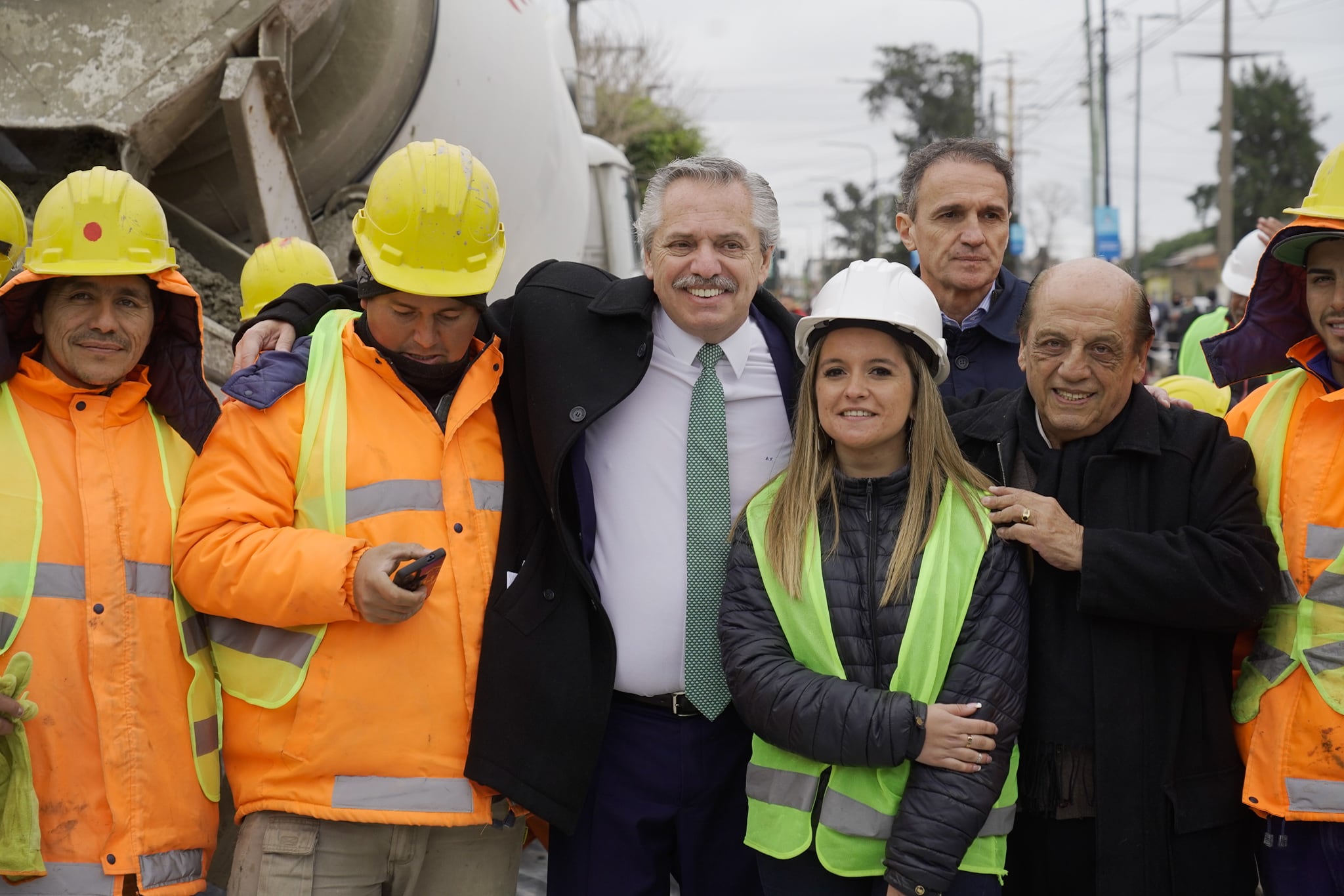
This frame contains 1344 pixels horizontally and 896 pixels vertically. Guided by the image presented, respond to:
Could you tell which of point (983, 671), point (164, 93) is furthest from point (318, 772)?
point (164, 93)

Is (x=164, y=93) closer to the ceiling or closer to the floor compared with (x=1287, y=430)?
closer to the ceiling

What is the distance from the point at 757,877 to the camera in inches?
116

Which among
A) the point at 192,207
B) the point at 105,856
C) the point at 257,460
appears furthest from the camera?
the point at 192,207

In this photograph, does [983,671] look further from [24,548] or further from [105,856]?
[24,548]

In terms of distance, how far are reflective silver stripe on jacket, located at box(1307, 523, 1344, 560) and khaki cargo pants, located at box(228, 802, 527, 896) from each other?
1862 mm

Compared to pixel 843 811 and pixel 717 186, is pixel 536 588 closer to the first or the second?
pixel 843 811

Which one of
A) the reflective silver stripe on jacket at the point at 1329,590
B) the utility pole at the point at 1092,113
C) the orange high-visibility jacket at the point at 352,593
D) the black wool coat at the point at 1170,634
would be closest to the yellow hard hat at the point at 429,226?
the orange high-visibility jacket at the point at 352,593

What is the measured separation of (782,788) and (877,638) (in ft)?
1.29

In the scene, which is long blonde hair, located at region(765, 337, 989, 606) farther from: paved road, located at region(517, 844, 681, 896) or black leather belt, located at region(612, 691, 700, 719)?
paved road, located at region(517, 844, 681, 896)

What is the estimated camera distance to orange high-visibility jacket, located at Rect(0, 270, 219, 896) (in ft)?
7.61

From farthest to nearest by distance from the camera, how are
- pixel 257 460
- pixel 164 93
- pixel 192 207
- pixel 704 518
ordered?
pixel 192 207
pixel 164 93
pixel 704 518
pixel 257 460

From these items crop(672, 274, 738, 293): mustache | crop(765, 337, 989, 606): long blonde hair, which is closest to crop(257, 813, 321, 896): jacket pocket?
crop(765, 337, 989, 606): long blonde hair

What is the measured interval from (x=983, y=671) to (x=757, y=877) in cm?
91

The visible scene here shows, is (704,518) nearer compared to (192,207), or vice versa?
(704,518)
